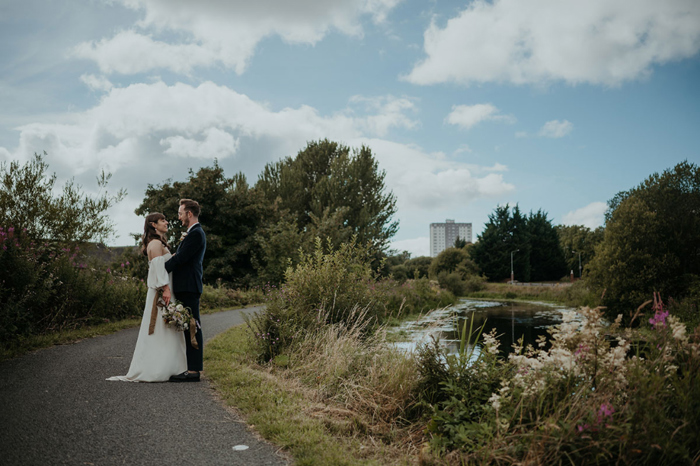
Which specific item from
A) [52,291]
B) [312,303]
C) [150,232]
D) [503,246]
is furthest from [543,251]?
[150,232]

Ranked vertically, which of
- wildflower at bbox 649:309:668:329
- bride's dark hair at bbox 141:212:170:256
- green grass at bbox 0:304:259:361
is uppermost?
bride's dark hair at bbox 141:212:170:256

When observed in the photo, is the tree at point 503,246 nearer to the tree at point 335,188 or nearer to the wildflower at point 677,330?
the tree at point 335,188

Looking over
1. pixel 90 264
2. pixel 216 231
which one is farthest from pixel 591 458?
pixel 216 231

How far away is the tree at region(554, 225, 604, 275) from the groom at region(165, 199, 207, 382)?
67000mm

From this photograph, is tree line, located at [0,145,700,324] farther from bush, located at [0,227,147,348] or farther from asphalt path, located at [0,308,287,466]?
asphalt path, located at [0,308,287,466]

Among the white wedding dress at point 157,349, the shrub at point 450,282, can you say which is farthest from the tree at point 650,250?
the white wedding dress at point 157,349

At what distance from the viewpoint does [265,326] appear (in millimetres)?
7008

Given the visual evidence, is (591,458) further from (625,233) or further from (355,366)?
(625,233)

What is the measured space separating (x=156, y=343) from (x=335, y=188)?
26.9 m

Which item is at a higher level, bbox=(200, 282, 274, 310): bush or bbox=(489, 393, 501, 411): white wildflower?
bbox=(489, 393, 501, 411): white wildflower

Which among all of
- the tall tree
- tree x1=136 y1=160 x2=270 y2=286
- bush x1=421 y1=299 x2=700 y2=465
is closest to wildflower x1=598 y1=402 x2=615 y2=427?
bush x1=421 y1=299 x2=700 y2=465

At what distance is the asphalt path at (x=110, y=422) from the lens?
10.4 ft

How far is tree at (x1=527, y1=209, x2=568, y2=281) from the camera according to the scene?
62500mm

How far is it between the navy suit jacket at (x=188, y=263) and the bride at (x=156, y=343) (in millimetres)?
116
